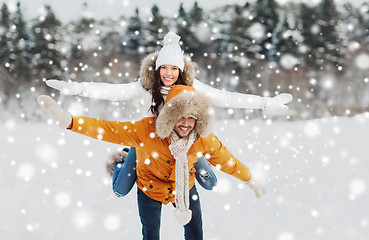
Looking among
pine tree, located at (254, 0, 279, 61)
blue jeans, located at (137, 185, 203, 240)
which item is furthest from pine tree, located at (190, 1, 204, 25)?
blue jeans, located at (137, 185, 203, 240)

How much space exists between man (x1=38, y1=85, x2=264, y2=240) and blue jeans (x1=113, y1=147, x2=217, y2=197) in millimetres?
165

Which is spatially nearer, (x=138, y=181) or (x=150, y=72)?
(x=138, y=181)

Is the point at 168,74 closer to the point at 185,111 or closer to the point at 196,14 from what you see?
the point at 185,111

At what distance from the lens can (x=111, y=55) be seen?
15828 millimetres

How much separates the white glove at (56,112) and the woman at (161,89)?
90cm

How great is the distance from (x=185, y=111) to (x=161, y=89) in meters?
0.92

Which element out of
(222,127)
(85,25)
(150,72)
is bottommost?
(150,72)

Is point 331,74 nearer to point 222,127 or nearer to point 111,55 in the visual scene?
point 222,127

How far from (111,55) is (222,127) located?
8528mm

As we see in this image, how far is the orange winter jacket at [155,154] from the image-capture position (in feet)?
6.95

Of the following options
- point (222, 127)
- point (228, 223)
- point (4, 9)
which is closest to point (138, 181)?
point (228, 223)

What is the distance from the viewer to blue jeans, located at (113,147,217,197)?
259cm

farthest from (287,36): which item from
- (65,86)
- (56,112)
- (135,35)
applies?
(56,112)

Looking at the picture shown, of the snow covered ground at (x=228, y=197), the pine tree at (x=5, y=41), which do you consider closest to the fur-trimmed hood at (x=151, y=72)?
the snow covered ground at (x=228, y=197)
